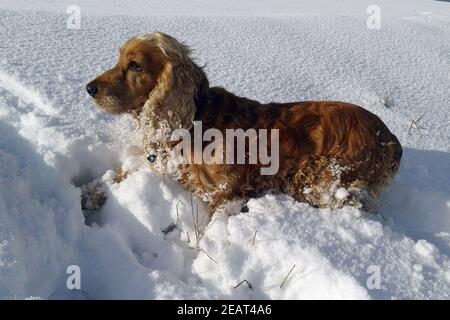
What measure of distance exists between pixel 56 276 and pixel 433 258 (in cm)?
207

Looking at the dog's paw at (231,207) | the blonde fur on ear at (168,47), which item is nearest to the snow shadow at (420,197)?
the dog's paw at (231,207)

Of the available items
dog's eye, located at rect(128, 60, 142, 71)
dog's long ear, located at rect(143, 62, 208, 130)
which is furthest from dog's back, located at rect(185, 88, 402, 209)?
dog's eye, located at rect(128, 60, 142, 71)

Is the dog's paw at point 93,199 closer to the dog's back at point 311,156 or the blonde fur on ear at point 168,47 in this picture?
the dog's back at point 311,156

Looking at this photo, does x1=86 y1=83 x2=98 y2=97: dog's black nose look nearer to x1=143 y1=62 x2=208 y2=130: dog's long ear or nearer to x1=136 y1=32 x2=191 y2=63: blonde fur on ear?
x1=143 y1=62 x2=208 y2=130: dog's long ear

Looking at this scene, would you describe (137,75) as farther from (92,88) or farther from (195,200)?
(195,200)

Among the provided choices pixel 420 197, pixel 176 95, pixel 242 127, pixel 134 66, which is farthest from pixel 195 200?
pixel 420 197

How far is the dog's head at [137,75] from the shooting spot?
2975mm

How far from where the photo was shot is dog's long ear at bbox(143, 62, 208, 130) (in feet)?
9.88

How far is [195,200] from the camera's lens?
121 inches

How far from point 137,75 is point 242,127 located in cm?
78

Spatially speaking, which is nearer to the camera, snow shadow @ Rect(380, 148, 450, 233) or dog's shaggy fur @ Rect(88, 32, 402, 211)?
dog's shaggy fur @ Rect(88, 32, 402, 211)

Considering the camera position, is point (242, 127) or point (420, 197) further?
point (420, 197)
